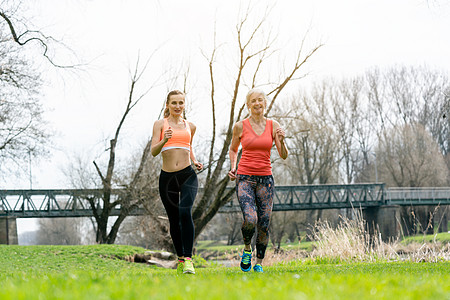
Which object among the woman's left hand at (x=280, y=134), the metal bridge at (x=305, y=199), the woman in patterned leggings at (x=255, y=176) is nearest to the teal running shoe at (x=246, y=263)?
the woman in patterned leggings at (x=255, y=176)

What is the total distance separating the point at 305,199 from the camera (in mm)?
45156

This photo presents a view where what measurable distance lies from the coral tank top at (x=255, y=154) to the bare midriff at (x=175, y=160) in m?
0.67

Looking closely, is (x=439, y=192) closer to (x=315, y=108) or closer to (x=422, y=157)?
(x=422, y=157)

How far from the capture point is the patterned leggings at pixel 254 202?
244 inches

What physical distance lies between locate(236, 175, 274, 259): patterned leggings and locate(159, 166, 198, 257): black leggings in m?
0.58

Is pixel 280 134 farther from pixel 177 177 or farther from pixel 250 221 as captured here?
pixel 177 177

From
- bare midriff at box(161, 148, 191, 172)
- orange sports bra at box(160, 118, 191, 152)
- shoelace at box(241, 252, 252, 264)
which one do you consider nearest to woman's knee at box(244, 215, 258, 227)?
shoelace at box(241, 252, 252, 264)

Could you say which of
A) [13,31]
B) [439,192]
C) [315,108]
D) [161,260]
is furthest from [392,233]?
[13,31]

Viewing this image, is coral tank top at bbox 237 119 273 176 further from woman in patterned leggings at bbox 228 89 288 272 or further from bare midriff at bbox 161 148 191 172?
bare midriff at bbox 161 148 191 172

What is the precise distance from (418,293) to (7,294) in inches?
84.0

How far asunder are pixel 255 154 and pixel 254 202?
581 millimetres

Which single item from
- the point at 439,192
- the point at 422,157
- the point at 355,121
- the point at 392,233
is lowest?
the point at 392,233

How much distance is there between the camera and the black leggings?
6.18 meters

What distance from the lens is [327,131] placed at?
4403cm
